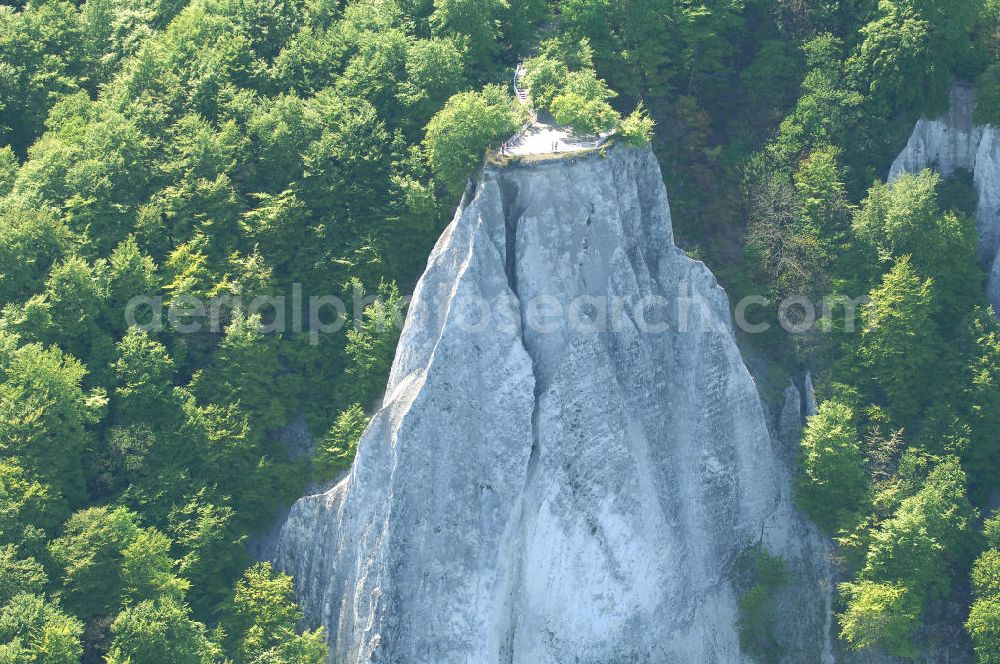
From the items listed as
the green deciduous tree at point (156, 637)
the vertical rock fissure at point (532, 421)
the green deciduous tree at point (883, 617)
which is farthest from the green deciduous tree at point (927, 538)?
the green deciduous tree at point (156, 637)

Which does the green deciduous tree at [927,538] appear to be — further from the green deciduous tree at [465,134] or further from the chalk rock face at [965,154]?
the green deciduous tree at [465,134]

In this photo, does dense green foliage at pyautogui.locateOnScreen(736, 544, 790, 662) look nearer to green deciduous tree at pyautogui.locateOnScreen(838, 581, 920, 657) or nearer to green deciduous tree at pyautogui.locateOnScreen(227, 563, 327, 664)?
green deciduous tree at pyautogui.locateOnScreen(838, 581, 920, 657)

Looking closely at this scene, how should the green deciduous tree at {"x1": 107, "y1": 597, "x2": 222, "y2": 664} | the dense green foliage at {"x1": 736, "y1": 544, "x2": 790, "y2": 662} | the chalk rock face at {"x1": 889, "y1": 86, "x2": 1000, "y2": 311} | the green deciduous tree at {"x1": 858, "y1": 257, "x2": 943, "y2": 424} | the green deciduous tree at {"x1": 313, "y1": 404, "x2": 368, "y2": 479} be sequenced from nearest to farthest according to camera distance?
the green deciduous tree at {"x1": 107, "y1": 597, "x2": 222, "y2": 664} < the green deciduous tree at {"x1": 313, "y1": 404, "x2": 368, "y2": 479} < the dense green foliage at {"x1": 736, "y1": 544, "x2": 790, "y2": 662} < the green deciduous tree at {"x1": 858, "y1": 257, "x2": 943, "y2": 424} < the chalk rock face at {"x1": 889, "y1": 86, "x2": 1000, "y2": 311}

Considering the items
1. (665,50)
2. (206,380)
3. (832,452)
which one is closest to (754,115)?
(665,50)

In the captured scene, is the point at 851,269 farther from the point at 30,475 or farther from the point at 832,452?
the point at 30,475

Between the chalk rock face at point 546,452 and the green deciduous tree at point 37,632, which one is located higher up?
the chalk rock face at point 546,452

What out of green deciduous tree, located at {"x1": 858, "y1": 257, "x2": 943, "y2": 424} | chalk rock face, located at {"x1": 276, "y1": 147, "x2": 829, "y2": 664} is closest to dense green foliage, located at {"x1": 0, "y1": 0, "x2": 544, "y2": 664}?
chalk rock face, located at {"x1": 276, "y1": 147, "x2": 829, "y2": 664}

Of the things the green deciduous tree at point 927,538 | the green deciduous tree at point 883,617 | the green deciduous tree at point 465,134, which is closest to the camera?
the green deciduous tree at point 465,134
